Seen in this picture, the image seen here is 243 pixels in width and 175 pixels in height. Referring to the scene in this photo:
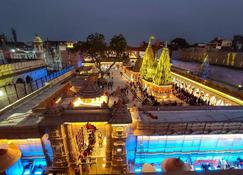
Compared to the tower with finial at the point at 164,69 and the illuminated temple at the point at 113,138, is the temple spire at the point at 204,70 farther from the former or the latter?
the illuminated temple at the point at 113,138

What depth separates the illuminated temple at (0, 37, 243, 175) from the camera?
→ 768cm

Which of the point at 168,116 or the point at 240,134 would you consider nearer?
the point at 240,134

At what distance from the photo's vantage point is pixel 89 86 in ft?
34.0

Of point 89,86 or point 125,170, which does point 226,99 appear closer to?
point 125,170

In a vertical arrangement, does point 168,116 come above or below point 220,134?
above

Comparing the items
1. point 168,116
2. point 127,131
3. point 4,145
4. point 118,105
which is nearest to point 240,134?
point 168,116

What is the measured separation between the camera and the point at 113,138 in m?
7.84

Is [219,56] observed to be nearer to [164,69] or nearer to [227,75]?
[227,75]

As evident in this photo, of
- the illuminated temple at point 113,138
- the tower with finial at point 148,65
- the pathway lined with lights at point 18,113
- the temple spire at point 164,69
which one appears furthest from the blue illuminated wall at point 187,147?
the tower with finial at point 148,65

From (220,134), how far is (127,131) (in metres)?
5.60

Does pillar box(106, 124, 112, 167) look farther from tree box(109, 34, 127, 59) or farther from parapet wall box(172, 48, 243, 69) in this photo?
parapet wall box(172, 48, 243, 69)

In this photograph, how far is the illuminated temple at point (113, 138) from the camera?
768 cm

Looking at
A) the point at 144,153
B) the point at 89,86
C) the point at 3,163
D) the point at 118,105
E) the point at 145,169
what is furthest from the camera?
the point at 89,86

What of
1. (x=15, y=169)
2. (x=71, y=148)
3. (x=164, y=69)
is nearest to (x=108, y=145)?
(x=71, y=148)
